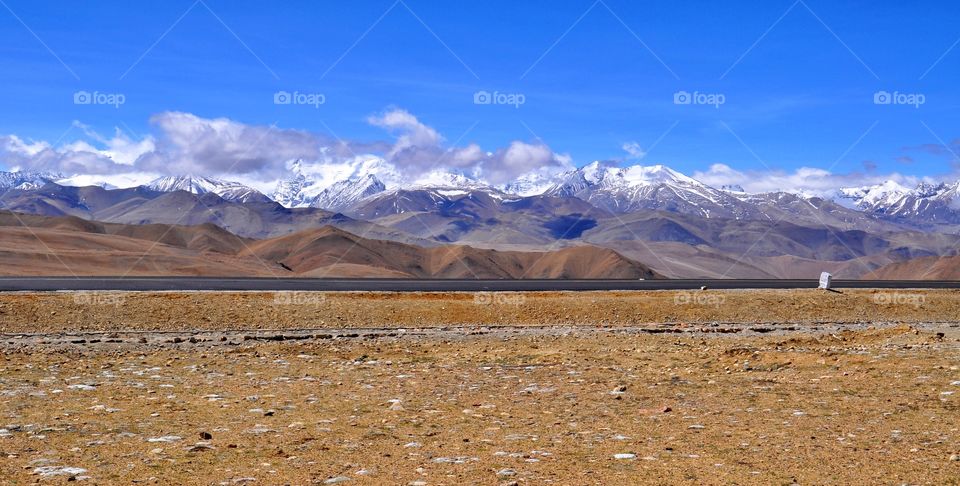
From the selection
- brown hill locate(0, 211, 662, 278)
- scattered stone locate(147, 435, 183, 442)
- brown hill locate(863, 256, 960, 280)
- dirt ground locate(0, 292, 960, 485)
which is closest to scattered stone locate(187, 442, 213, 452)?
dirt ground locate(0, 292, 960, 485)

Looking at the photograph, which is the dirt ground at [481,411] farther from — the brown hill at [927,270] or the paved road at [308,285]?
the brown hill at [927,270]

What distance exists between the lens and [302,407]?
13891 mm

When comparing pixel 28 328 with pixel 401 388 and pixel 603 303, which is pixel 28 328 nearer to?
pixel 401 388

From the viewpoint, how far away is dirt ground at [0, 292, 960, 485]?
9594mm

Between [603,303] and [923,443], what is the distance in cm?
2991

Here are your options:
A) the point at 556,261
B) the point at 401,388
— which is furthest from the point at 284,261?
the point at 401,388

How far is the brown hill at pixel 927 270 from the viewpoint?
160 m

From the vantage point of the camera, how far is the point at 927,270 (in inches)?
6806

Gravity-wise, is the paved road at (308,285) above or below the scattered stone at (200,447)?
above

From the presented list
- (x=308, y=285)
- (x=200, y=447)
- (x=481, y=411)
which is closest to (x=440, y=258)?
(x=308, y=285)

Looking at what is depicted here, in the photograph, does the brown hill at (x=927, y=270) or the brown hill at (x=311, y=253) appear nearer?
the brown hill at (x=311, y=253)

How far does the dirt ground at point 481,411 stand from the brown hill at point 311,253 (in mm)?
80444

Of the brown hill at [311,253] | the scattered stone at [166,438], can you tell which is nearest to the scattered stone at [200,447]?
the scattered stone at [166,438]

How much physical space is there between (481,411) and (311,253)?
5522 inches
